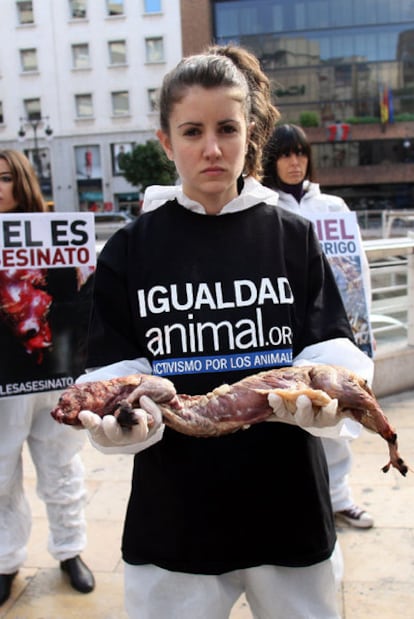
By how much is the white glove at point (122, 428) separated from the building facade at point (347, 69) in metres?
47.8

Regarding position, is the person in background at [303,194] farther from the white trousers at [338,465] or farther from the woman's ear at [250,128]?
the woman's ear at [250,128]

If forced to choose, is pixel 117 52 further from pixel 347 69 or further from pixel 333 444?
pixel 333 444

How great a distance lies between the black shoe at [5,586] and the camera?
2905 mm

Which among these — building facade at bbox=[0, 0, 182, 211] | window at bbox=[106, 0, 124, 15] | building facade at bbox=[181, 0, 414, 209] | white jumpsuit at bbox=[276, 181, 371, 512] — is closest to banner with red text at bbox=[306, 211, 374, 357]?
white jumpsuit at bbox=[276, 181, 371, 512]

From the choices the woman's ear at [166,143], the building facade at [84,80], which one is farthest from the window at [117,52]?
the woman's ear at [166,143]

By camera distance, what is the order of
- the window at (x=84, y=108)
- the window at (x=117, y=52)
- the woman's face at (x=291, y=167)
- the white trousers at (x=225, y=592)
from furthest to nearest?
the window at (x=84, y=108), the window at (x=117, y=52), the woman's face at (x=291, y=167), the white trousers at (x=225, y=592)

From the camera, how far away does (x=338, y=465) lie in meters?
3.34

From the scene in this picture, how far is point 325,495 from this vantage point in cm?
174

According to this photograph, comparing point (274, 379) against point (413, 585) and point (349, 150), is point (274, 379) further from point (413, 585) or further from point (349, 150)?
point (349, 150)

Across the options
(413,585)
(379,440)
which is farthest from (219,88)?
(379,440)

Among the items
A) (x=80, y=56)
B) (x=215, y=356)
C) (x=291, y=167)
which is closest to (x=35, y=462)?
(x=215, y=356)

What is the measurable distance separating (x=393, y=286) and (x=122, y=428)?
4902mm

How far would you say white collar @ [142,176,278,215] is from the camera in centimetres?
177

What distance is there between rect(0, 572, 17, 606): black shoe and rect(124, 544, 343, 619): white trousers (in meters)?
1.53
